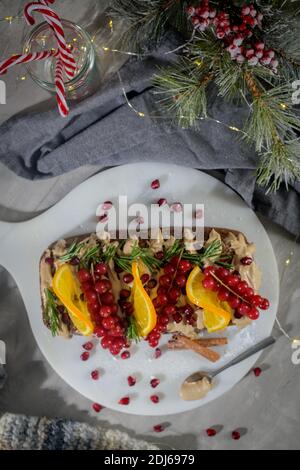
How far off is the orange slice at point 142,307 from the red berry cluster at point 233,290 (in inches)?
6.8

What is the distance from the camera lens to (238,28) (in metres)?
1.49

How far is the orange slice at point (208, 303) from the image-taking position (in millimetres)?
1760

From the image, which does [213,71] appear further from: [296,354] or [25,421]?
[25,421]

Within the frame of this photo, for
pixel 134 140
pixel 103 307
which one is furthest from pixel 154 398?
pixel 134 140

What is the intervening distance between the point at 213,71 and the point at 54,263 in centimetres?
75

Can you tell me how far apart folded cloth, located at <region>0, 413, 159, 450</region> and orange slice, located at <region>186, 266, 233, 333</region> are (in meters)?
0.51

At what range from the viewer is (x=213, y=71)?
5.23 feet

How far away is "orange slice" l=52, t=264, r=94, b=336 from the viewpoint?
177cm

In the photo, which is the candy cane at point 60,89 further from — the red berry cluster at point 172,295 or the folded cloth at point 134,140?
the red berry cluster at point 172,295

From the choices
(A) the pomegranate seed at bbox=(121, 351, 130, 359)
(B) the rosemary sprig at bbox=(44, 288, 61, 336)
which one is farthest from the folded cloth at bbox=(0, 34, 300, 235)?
(A) the pomegranate seed at bbox=(121, 351, 130, 359)

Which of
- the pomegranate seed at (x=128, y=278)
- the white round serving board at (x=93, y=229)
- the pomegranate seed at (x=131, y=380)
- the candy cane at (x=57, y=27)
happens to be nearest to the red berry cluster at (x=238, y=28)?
the candy cane at (x=57, y=27)

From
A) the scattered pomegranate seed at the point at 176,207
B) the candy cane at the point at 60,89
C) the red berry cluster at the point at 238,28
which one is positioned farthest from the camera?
the scattered pomegranate seed at the point at 176,207

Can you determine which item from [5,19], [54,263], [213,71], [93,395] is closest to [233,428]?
[93,395]

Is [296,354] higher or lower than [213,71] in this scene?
lower
